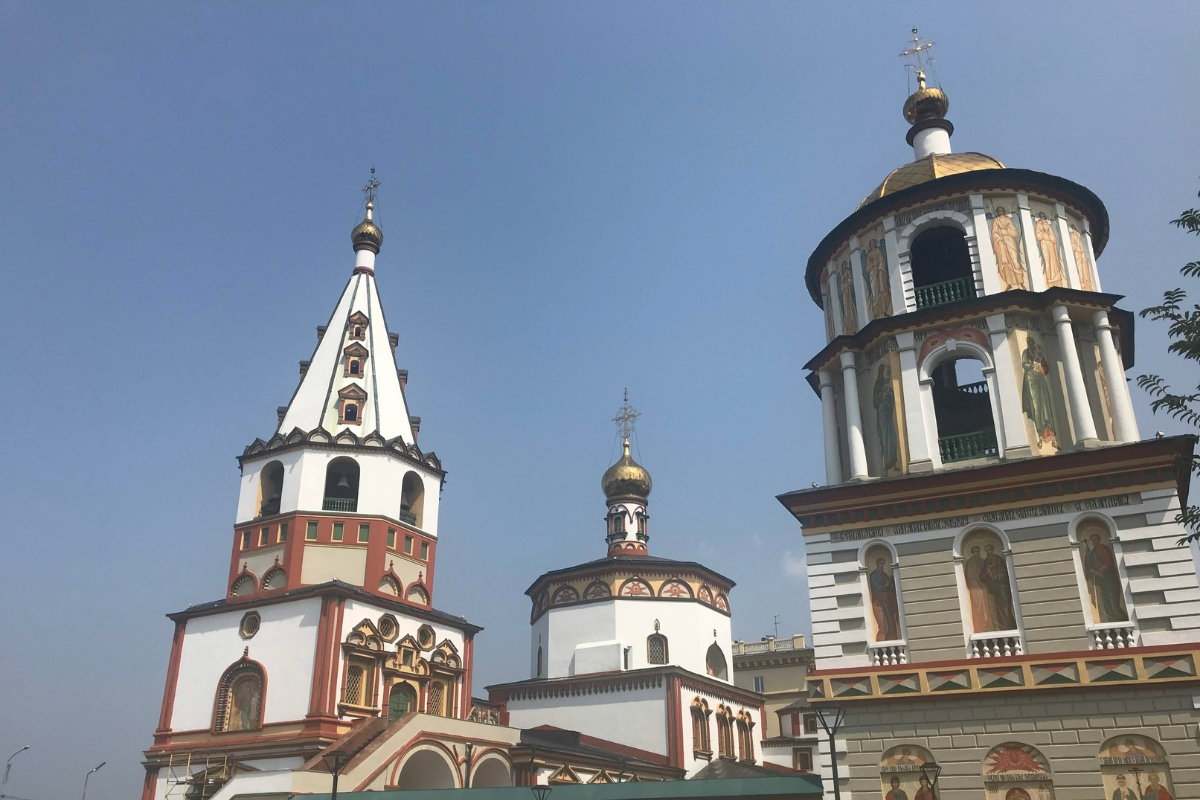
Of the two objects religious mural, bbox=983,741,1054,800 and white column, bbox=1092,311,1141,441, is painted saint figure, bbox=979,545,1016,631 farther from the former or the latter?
white column, bbox=1092,311,1141,441

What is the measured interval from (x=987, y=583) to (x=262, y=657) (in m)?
19.2

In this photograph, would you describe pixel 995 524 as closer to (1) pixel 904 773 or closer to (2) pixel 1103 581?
(2) pixel 1103 581

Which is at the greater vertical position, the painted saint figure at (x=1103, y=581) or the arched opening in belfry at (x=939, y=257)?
the arched opening in belfry at (x=939, y=257)

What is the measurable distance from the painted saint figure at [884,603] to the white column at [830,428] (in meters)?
1.97

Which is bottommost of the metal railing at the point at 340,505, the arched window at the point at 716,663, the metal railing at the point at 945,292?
the arched window at the point at 716,663

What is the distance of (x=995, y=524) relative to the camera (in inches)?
634

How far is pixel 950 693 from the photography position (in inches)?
597

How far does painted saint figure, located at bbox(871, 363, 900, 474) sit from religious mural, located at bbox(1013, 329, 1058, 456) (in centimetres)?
223

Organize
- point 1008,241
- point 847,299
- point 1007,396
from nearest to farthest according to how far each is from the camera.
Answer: point 1007,396 → point 1008,241 → point 847,299

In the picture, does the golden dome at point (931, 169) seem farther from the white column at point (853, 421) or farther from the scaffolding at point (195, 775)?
the scaffolding at point (195, 775)

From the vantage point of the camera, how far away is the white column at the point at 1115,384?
53.1 ft

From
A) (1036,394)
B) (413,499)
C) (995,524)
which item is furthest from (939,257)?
(413,499)

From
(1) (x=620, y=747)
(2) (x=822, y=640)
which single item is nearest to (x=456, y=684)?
(1) (x=620, y=747)

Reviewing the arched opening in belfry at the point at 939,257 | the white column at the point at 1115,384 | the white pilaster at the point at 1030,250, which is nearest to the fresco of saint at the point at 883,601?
the white column at the point at 1115,384
